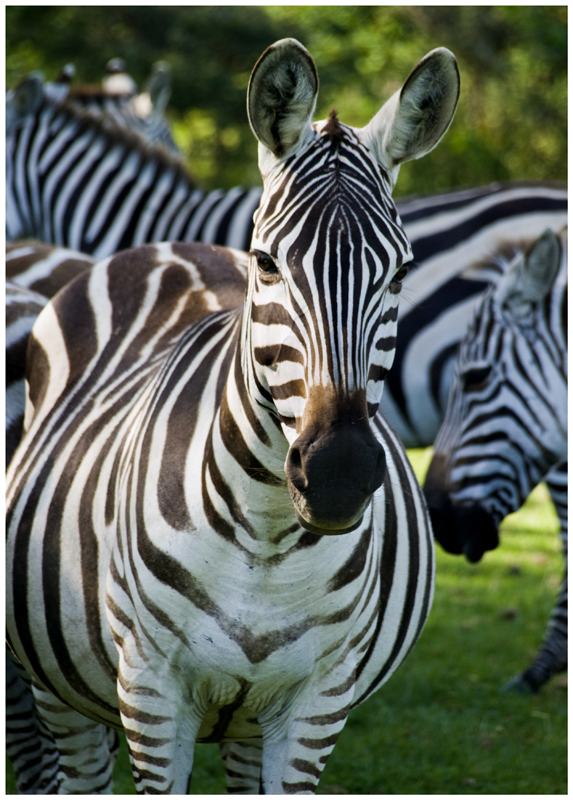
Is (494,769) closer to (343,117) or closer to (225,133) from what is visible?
(225,133)

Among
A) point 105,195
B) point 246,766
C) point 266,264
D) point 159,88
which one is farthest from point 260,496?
point 159,88

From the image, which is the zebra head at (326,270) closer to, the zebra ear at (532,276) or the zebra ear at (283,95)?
the zebra ear at (283,95)

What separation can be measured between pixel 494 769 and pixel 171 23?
14.8 m

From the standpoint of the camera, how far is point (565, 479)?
5.08 meters

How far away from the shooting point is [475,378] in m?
4.42

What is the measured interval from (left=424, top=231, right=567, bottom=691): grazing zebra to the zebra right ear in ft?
14.6

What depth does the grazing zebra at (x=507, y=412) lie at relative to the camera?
170 inches

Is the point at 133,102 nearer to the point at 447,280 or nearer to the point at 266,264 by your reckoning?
the point at 447,280

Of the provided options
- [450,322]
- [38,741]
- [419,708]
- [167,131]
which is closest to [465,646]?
[419,708]

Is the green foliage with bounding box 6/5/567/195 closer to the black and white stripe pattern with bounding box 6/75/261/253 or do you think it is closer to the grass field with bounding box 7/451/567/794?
the black and white stripe pattern with bounding box 6/75/261/253

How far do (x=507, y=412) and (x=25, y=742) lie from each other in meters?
2.75

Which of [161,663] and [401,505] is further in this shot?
[401,505]

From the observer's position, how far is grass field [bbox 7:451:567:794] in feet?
13.3

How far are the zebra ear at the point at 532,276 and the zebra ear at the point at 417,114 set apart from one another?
2294 mm
